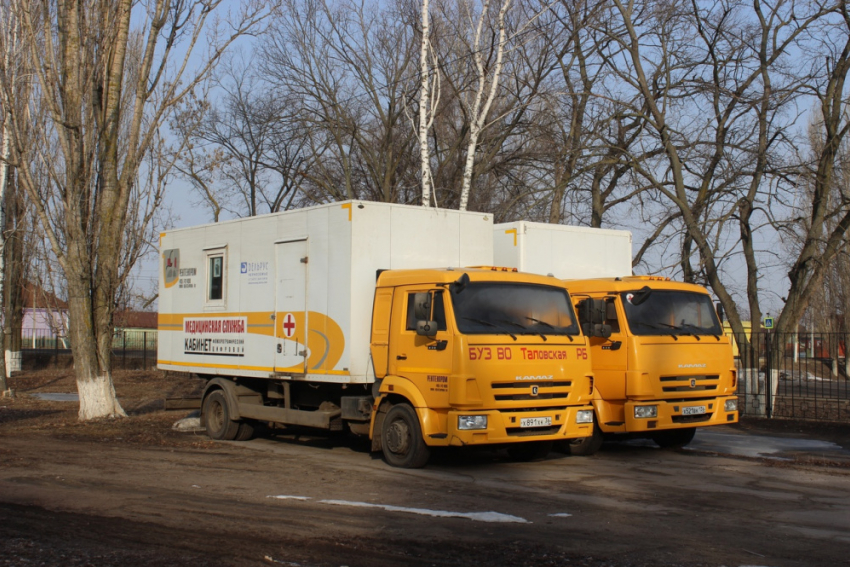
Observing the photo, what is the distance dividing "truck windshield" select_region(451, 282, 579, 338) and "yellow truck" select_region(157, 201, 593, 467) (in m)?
0.02

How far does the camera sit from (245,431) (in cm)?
1419

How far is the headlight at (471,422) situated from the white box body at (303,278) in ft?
6.20

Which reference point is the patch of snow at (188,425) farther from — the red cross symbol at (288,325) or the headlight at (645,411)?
the headlight at (645,411)

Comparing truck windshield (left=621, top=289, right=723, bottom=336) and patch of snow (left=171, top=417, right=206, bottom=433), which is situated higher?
truck windshield (left=621, top=289, right=723, bottom=336)

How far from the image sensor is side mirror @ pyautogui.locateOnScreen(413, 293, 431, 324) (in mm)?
10352

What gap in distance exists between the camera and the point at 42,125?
16797mm

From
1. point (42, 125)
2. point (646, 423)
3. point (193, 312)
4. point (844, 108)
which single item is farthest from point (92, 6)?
point (844, 108)

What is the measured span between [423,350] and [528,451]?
2.47 metres

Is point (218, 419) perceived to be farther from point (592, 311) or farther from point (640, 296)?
point (640, 296)

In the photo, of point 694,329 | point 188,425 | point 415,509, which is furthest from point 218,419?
point 694,329

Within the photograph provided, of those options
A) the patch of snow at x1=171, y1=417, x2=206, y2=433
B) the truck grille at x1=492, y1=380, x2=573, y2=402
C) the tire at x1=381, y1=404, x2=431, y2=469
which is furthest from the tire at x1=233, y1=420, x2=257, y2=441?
the truck grille at x1=492, y1=380, x2=573, y2=402

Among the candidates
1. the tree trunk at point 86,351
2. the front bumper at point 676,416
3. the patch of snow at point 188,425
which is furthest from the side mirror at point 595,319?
the tree trunk at point 86,351

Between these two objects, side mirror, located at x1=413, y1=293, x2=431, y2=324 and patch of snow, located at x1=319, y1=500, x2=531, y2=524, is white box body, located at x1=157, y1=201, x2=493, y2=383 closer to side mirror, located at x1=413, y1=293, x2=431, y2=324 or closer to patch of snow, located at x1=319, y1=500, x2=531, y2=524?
side mirror, located at x1=413, y1=293, x2=431, y2=324

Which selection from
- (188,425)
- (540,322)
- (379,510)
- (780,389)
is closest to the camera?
(379,510)
